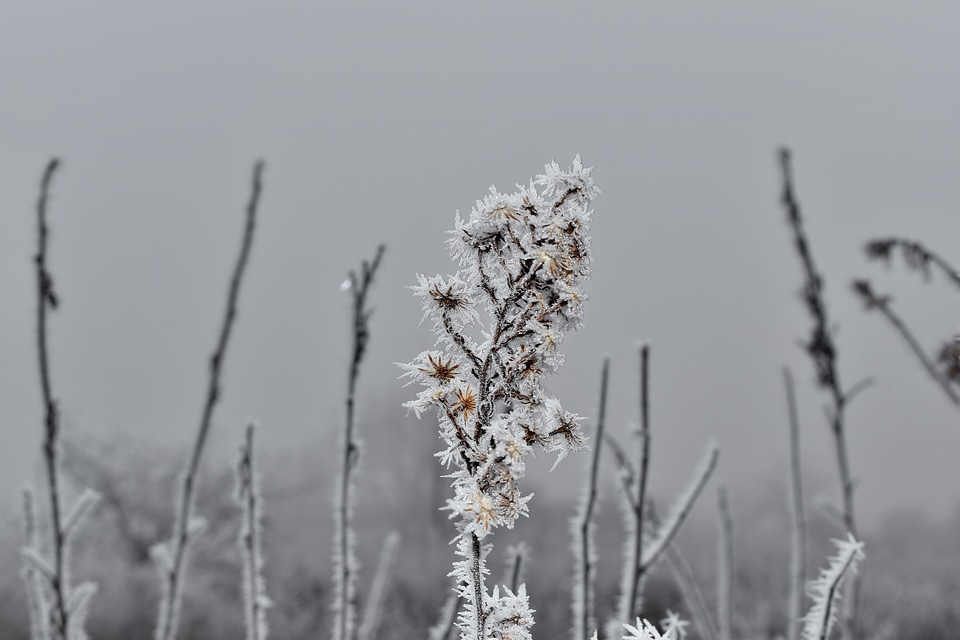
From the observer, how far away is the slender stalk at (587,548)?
190 centimetres

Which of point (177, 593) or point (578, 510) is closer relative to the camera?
point (578, 510)

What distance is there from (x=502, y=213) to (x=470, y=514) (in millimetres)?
467

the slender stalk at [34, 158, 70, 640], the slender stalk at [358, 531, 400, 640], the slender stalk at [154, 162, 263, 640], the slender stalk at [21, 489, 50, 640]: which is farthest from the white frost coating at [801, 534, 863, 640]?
the slender stalk at [21, 489, 50, 640]

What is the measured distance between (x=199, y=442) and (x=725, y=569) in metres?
1.76

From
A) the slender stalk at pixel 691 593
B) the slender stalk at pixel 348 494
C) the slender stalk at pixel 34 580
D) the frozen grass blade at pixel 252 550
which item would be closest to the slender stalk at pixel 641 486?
the slender stalk at pixel 691 593

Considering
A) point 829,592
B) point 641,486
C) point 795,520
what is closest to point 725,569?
point 795,520

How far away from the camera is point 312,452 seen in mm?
24047

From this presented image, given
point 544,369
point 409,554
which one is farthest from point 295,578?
point 544,369

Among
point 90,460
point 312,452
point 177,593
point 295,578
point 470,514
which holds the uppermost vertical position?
point 312,452

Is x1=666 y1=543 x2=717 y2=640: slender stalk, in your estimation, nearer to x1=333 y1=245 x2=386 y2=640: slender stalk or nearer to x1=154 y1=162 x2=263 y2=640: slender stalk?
x1=333 y1=245 x2=386 y2=640: slender stalk

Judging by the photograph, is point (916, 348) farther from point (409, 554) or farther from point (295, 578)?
point (409, 554)

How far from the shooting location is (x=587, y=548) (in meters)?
1.92

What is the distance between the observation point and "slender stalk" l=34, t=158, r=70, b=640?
1.95 m

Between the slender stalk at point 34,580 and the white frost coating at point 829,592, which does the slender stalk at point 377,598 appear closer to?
the slender stalk at point 34,580
